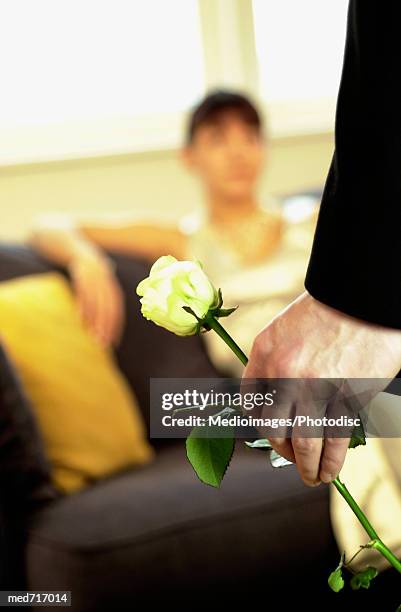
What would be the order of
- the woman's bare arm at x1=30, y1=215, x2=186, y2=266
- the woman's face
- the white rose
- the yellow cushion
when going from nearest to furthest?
the white rose
the yellow cushion
the woman's bare arm at x1=30, y1=215, x2=186, y2=266
the woman's face

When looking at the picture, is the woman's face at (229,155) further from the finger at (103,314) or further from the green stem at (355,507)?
the green stem at (355,507)

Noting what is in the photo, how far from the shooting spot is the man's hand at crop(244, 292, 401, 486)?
21.7 inches

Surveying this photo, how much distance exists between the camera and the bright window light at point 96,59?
3545mm

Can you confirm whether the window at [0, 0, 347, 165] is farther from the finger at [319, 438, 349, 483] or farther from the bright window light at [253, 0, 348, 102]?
the finger at [319, 438, 349, 483]

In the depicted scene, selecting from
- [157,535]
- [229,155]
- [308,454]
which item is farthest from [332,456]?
[229,155]

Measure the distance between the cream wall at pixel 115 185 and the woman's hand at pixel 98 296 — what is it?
2.63 ft

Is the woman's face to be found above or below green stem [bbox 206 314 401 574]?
below

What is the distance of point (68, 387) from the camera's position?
242cm

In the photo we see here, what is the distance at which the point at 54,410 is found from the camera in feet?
7.77

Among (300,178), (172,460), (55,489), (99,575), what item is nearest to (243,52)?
(300,178)

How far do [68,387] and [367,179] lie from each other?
1906 mm

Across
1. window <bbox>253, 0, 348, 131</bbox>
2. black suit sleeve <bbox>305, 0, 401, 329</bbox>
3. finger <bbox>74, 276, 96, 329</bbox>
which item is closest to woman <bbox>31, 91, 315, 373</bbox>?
finger <bbox>74, 276, 96, 329</bbox>

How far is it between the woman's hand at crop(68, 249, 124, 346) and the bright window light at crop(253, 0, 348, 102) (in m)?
1.55

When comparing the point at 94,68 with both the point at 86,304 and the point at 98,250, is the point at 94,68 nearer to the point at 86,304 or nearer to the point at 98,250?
the point at 98,250
